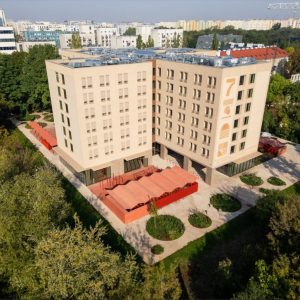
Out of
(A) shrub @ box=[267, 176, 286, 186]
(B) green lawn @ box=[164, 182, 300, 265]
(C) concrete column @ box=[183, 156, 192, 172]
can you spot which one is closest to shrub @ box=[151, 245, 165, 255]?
(B) green lawn @ box=[164, 182, 300, 265]

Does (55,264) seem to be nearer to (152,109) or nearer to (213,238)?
(213,238)

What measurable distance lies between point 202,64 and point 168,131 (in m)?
13.8

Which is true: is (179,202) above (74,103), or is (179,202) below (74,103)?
below

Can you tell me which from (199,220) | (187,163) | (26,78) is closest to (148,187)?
(199,220)

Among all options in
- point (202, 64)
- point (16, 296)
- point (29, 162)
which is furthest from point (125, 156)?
point (16, 296)

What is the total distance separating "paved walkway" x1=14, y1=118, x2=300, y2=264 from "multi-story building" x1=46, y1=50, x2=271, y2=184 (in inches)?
120

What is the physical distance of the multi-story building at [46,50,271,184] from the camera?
43.2m

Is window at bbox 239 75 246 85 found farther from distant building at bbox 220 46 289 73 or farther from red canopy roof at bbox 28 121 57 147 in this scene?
distant building at bbox 220 46 289 73

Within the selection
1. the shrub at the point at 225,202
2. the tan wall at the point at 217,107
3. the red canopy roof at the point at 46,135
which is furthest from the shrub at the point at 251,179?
the red canopy roof at the point at 46,135

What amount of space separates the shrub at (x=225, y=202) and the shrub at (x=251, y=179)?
6309 millimetres

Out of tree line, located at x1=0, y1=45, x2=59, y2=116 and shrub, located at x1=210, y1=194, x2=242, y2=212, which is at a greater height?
tree line, located at x1=0, y1=45, x2=59, y2=116

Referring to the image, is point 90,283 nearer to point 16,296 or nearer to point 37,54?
point 16,296

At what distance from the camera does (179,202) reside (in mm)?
44750

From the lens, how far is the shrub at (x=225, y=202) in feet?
142
